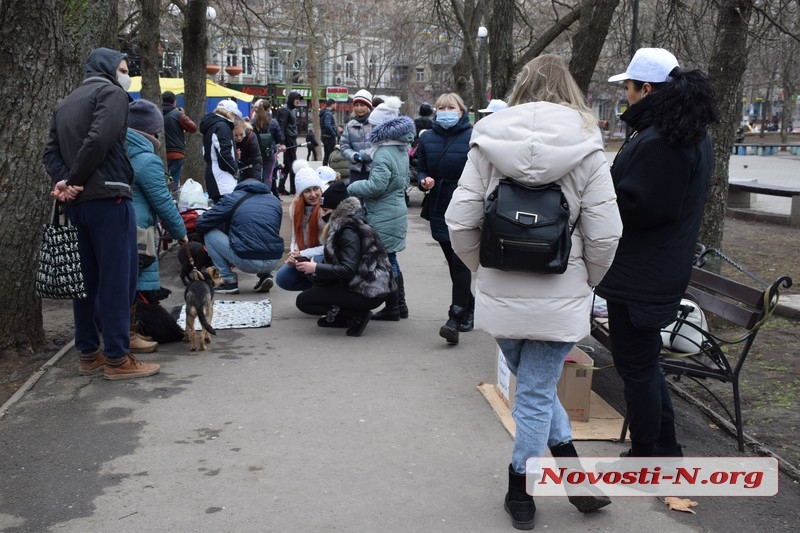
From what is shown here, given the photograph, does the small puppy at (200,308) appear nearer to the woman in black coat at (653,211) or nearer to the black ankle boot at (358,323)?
the black ankle boot at (358,323)

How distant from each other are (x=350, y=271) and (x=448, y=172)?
111 cm

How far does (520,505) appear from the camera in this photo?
3707 millimetres

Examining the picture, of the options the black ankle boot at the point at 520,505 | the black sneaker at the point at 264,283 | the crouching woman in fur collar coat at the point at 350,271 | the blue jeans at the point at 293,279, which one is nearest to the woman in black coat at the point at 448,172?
the crouching woman in fur collar coat at the point at 350,271

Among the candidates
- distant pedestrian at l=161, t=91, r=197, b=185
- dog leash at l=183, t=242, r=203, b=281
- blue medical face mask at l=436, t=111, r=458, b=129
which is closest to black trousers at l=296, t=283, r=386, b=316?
dog leash at l=183, t=242, r=203, b=281

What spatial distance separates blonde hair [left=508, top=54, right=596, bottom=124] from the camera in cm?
348

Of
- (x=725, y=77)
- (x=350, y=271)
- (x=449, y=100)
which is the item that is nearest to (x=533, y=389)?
(x=350, y=271)

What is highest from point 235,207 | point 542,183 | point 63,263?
point 542,183

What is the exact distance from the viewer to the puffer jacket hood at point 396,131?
23.7ft

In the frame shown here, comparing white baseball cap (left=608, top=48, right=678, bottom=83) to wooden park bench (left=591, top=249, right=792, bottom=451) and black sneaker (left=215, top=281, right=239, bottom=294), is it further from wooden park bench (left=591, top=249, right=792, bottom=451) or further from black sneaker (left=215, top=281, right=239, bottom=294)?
black sneaker (left=215, top=281, right=239, bottom=294)

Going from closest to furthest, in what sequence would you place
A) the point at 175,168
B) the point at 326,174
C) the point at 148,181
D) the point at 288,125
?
1. the point at 148,181
2. the point at 326,174
3. the point at 175,168
4. the point at 288,125

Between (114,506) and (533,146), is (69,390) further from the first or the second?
(533,146)

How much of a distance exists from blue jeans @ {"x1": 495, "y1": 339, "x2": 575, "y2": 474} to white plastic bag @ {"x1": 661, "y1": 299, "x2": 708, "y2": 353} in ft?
5.13

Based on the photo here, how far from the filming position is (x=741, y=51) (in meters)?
7.84

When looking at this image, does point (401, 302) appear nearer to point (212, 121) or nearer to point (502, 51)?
point (212, 121)
